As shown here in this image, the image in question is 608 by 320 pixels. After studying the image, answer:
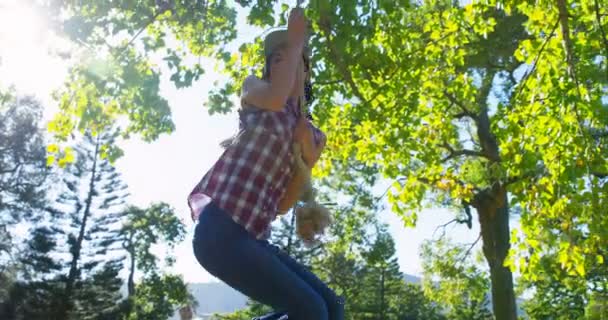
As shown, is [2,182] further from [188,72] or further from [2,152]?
[188,72]

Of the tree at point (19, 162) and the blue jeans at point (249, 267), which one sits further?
the tree at point (19, 162)

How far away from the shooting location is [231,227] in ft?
6.57

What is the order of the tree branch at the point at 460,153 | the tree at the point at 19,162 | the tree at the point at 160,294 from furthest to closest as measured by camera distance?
1. the tree at the point at 160,294
2. the tree at the point at 19,162
3. the tree branch at the point at 460,153

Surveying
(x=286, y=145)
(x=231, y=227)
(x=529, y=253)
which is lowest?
(x=231, y=227)

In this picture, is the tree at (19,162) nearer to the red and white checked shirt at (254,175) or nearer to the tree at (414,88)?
the tree at (414,88)

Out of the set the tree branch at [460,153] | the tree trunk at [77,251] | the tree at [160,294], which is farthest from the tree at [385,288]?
the tree branch at [460,153]

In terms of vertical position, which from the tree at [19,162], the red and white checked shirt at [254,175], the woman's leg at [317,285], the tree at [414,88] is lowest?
the woman's leg at [317,285]

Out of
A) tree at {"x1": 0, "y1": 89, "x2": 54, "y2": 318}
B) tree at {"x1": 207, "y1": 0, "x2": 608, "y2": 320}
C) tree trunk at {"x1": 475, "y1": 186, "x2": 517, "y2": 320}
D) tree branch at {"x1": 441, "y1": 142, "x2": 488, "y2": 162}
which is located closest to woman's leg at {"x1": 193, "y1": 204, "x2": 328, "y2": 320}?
tree at {"x1": 207, "y1": 0, "x2": 608, "y2": 320}

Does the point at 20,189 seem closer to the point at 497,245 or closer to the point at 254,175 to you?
the point at 497,245

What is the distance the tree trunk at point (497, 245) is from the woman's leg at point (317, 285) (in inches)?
487

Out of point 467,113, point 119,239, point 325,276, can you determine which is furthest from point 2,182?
point 467,113

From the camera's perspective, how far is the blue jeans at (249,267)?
1969 mm

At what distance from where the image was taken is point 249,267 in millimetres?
1963

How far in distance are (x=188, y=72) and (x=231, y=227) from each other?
4681 millimetres
